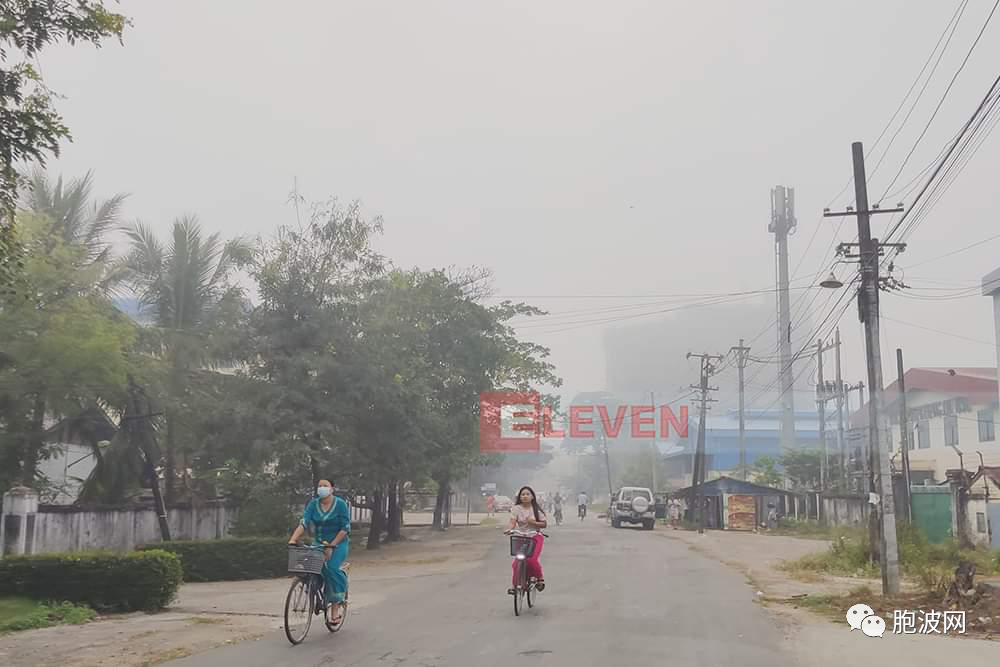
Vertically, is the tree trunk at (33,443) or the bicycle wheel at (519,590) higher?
the tree trunk at (33,443)

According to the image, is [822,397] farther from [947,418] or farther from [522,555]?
[522,555]

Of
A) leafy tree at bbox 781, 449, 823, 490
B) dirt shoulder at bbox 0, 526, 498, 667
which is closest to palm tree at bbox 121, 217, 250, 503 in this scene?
dirt shoulder at bbox 0, 526, 498, 667

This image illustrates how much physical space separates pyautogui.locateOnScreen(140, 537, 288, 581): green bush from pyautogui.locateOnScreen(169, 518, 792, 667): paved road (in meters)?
3.48

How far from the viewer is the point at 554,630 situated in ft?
34.1

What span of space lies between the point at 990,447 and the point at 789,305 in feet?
125

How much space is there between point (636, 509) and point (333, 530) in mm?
35186

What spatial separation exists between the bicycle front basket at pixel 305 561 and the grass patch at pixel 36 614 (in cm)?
410

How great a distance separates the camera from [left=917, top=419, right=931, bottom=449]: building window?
43.2 meters

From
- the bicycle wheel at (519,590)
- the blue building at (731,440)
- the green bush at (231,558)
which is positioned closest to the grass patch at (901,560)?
the bicycle wheel at (519,590)

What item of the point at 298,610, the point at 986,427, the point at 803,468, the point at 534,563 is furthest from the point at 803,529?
the point at 298,610

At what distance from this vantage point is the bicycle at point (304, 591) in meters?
9.48

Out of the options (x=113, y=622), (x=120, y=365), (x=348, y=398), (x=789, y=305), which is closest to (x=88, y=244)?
(x=120, y=365)

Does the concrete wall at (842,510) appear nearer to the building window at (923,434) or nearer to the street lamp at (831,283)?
the building window at (923,434)

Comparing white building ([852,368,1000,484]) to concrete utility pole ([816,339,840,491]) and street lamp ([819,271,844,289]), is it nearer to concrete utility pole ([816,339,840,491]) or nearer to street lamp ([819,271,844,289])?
concrete utility pole ([816,339,840,491])
